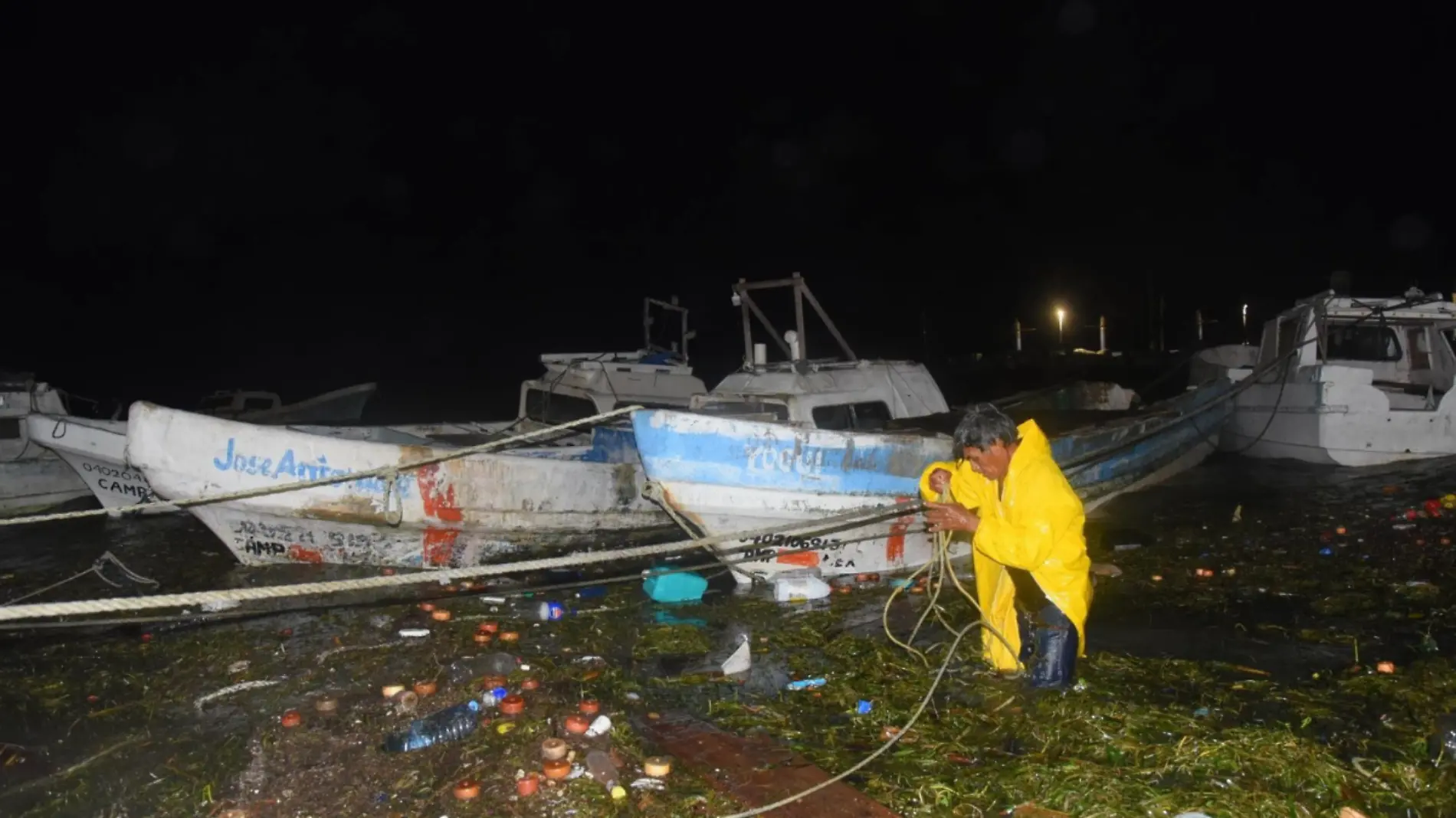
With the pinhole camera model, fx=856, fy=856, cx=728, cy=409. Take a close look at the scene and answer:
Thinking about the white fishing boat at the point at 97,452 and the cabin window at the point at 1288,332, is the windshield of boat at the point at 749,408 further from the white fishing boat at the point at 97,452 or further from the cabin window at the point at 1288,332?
the cabin window at the point at 1288,332

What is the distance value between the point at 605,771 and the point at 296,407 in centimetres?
1253

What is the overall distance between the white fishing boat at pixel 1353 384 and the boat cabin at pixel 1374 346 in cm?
1

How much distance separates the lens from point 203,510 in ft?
25.6

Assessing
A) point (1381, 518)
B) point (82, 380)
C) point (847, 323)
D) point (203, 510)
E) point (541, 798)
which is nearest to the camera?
point (541, 798)

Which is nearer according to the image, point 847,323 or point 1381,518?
point 1381,518

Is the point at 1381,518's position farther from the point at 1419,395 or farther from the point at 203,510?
the point at 203,510

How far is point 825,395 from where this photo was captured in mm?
8289

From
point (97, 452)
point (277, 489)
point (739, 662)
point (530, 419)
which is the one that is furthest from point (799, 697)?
point (97, 452)

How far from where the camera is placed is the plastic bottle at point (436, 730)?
14.5 feet

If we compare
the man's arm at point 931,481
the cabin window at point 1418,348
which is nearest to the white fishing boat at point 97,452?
the man's arm at point 931,481

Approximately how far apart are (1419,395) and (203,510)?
1562 centimetres

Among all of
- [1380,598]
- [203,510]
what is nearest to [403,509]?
[203,510]

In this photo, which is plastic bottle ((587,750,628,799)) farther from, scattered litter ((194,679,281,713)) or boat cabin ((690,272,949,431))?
boat cabin ((690,272,949,431))

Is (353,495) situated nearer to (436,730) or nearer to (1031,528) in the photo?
(436,730)
